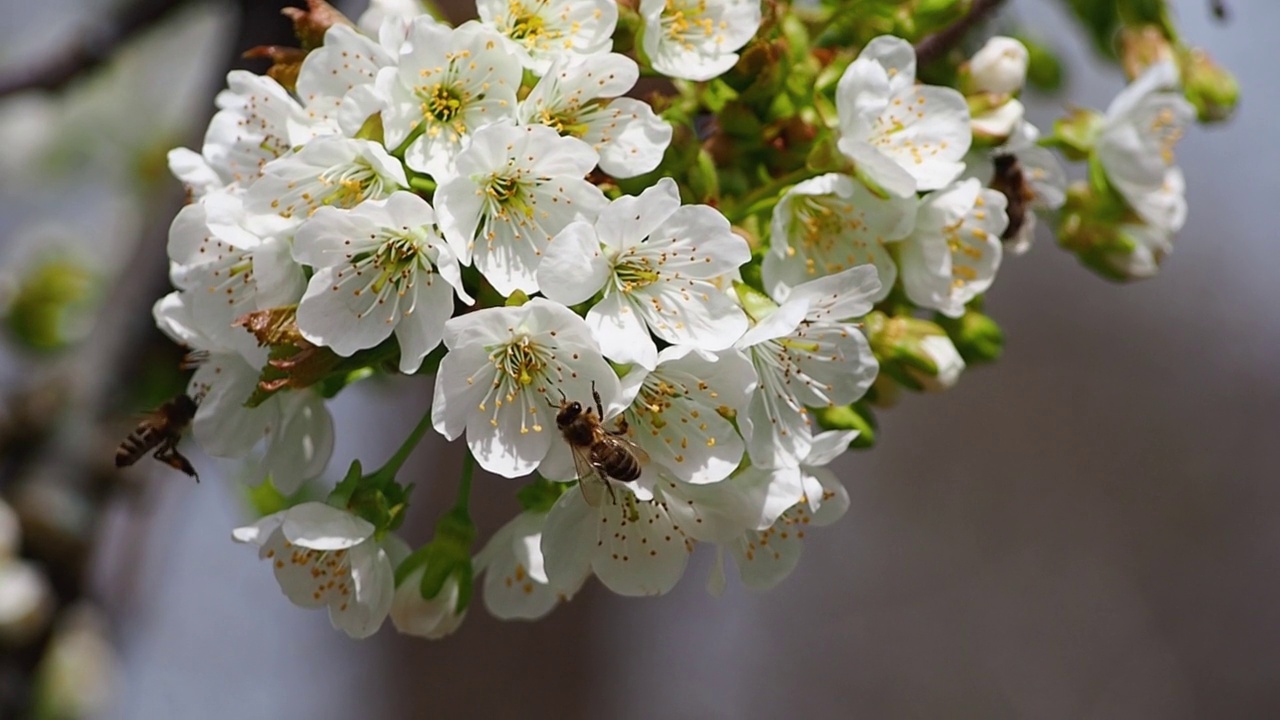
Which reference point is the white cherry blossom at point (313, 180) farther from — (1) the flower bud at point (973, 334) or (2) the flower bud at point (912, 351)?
(1) the flower bud at point (973, 334)

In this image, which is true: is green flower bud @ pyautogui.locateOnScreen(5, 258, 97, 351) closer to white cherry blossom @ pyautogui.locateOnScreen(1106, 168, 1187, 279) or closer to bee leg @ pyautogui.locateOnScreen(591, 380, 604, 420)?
bee leg @ pyautogui.locateOnScreen(591, 380, 604, 420)

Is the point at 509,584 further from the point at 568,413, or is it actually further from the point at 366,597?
the point at 568,413

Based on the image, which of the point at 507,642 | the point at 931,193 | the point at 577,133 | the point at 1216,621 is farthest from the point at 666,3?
the point at 1216,621

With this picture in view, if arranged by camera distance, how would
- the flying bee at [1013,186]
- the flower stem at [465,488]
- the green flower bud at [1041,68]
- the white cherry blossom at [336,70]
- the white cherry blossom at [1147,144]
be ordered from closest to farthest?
the white cherry blossom at [336,70], the flower stem at [465,488], the flying bee at [1013,186], the white cherry blossom at [1147,144], the green flower bud at [1041,68]

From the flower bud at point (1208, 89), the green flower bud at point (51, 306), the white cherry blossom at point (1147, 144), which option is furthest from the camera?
the green flower bud at point (51, 306)

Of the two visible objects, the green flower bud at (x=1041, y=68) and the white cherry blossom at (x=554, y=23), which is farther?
the green flower bud at (x=1041, y=68)

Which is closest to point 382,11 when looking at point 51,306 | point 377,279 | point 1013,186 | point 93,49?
point 377,279

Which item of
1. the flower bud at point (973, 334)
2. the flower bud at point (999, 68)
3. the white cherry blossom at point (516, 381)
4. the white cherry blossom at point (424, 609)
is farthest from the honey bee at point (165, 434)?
the flower bud at point (999, 68)
